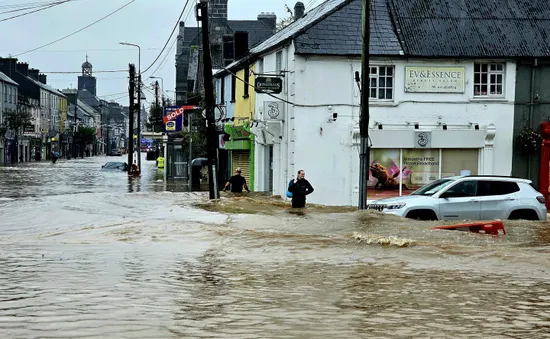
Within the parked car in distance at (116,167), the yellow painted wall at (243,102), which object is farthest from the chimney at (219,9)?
the yellow painted wall at (243,102)

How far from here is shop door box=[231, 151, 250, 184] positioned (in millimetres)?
37594

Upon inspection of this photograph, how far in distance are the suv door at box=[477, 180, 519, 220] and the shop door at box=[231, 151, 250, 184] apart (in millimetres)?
18314

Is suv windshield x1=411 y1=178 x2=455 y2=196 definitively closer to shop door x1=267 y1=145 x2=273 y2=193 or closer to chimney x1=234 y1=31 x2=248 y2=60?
shop door x1=267 y1=145 x2=273 y2=193

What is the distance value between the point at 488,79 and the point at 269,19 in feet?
152

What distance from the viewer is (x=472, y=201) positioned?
62.7 feet

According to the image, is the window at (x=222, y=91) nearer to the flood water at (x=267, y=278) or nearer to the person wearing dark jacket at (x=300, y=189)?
the person wearing dark jacket at (x=300, y=189)

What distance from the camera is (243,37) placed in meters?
38.4

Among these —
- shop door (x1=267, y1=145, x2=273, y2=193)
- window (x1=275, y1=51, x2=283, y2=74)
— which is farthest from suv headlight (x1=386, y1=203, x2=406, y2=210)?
shop door (x1=267, y1=145, x2=273, y2=193)

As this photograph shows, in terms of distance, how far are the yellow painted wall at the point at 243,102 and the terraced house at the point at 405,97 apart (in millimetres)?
6239

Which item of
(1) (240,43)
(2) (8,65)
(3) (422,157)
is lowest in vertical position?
(3) (422,157)

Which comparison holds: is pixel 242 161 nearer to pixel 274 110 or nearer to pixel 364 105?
pixel 274 110

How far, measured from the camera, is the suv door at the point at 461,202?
62.3ft

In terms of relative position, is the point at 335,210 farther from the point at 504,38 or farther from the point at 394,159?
the point at 504,38

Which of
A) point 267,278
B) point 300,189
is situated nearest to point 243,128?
point 300,189
